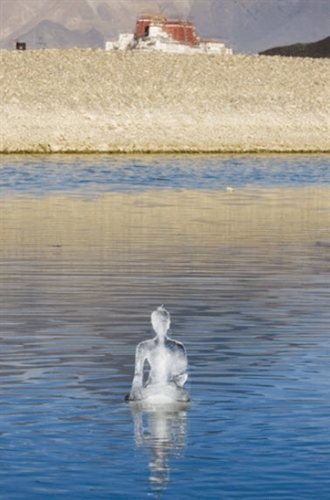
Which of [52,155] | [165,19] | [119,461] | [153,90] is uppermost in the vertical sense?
[165,19]

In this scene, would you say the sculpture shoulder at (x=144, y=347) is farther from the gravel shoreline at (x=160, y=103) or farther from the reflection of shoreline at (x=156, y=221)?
the gravel shoreline at (x=160, y=103)

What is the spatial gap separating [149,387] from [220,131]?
6723cm

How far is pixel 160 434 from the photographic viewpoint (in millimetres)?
9789

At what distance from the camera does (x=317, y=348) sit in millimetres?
12961

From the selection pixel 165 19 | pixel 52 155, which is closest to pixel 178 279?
pixel 52 155

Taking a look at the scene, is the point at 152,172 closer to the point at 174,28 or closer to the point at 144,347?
the point at 144,347

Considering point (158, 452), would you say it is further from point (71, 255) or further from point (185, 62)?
point (185, 62)

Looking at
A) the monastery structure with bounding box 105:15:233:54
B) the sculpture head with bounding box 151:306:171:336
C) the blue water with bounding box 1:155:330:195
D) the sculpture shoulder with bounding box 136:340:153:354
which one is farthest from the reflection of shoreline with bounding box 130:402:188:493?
the monastery structure with bounding box 105:15:233:54

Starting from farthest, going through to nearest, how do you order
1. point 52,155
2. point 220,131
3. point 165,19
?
1. point 165,19
2. point 220,131
3. point 52,155

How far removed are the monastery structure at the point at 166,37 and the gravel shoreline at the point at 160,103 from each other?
4270 centimetres

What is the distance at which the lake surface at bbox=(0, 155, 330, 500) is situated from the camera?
888 centimetres

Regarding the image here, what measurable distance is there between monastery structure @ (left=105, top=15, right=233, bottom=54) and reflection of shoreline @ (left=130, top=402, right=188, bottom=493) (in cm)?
12066

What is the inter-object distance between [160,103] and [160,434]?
7129 centimetres

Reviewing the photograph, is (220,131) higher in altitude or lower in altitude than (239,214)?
higher
